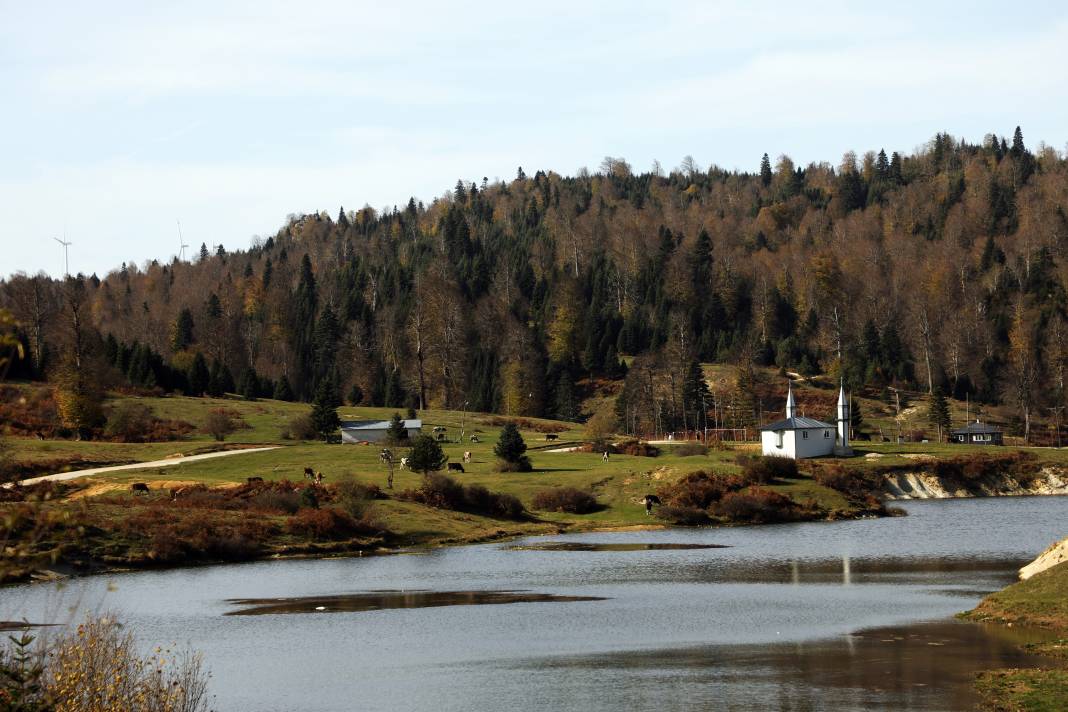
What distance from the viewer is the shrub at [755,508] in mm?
88312

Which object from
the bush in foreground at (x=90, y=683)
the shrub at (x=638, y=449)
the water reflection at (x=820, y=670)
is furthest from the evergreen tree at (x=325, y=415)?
the bush in foreground at (x=90, y=683)

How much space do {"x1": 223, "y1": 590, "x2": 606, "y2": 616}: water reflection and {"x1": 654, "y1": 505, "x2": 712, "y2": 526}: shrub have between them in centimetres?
3495

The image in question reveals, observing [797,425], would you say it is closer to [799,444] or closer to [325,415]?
[799,444]

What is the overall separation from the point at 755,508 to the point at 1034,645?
174ft

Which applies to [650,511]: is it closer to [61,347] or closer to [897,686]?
[897,686]

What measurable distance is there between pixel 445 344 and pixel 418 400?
10.5 meters

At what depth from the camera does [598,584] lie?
55312 mm

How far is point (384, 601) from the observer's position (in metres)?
50.9

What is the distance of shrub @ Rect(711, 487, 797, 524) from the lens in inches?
3477

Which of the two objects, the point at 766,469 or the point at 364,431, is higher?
the point at 364,431

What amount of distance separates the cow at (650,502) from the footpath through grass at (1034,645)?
44.6 metres

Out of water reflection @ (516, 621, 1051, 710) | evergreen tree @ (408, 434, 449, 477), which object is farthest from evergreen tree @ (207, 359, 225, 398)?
water reflection @ (516, 621, 1051, 710)

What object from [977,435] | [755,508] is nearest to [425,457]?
[755,508]

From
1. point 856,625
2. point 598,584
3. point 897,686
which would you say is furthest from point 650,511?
point 897,686
